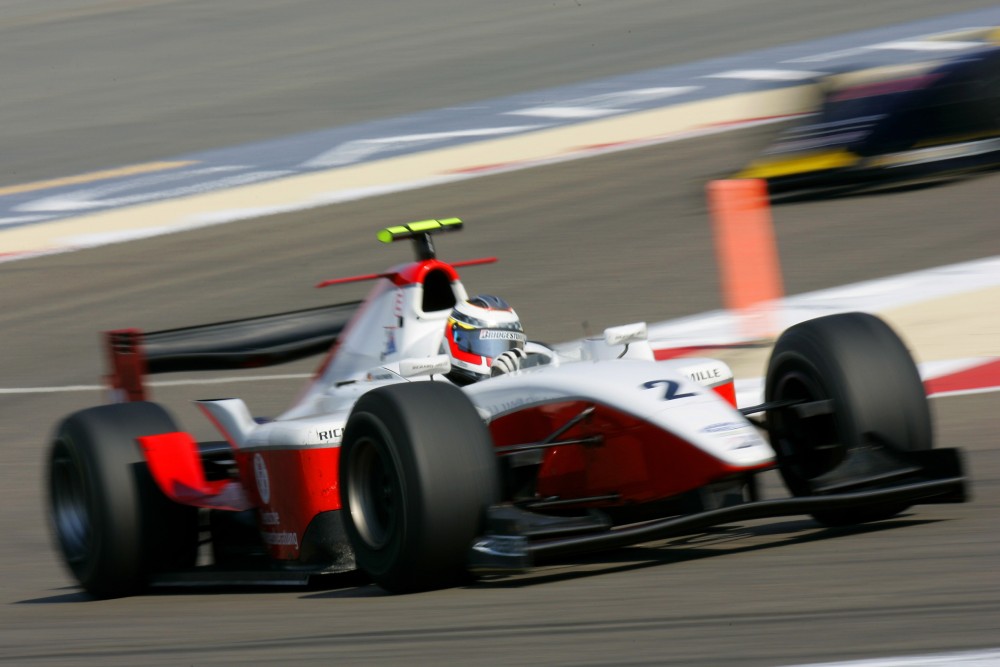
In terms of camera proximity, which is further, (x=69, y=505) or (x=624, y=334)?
(x=69, y=505)

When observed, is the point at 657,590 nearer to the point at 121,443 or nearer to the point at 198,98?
the point at 121,443

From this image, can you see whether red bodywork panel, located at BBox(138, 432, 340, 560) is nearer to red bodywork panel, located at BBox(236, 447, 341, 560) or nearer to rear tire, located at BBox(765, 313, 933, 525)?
red bodywork panel, located at BBox(236, 447, 341, 560)

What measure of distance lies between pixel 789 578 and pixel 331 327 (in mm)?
3281

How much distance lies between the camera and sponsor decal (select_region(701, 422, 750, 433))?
5766 millimetres

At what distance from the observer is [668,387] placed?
5941 millimetres

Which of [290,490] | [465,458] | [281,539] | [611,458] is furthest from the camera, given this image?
[281,539]

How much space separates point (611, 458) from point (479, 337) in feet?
3.19

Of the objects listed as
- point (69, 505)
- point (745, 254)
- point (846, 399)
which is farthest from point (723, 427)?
point (745, 254)

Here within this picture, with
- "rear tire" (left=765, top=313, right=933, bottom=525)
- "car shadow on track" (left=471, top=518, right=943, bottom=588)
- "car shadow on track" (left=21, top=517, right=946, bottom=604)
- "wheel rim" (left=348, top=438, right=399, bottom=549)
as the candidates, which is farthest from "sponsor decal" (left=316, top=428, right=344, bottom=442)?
"rear tire" (left=765, top=313, right=933, bottom=525)

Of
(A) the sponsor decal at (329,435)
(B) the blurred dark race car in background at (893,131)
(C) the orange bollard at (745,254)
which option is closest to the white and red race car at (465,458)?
(A) the sponsor decal at (329,435)

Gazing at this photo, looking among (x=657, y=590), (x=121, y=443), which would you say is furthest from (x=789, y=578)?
(x=121, y=443)

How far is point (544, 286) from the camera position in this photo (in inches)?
555

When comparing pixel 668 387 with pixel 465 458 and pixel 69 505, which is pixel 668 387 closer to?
pixel 465 458

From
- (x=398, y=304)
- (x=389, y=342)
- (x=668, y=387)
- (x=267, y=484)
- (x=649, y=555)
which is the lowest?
(x=649, y=555)
